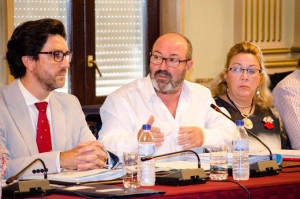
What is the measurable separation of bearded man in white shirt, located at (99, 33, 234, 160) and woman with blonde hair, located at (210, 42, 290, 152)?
0.31 metres

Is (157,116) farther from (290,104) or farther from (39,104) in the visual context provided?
(290,104)

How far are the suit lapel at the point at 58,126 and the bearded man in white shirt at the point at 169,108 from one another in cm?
29

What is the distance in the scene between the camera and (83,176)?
2596 millimetres

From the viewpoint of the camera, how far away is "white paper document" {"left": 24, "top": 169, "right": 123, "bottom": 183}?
2566mm

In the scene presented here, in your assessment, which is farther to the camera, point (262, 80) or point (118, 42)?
point (118, 42)

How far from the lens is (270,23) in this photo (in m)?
6.15

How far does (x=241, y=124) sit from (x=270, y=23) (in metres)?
3.50

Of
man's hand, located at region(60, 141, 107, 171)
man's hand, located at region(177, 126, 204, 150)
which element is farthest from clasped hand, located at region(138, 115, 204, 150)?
man's hand, located at region(60, 141, 107, 171)

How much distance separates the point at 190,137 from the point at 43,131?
85 centimetres

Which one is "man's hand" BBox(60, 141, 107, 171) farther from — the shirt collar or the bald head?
the bald head

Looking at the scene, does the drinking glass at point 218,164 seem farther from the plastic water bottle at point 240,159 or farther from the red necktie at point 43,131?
the red necktie at point 43,131

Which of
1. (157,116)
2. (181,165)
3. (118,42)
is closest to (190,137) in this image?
(157,116)

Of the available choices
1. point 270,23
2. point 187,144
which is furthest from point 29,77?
point 270,23

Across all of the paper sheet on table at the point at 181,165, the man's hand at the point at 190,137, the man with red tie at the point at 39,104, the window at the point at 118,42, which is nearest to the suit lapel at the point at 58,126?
the man with red tie at the point at 39,104
